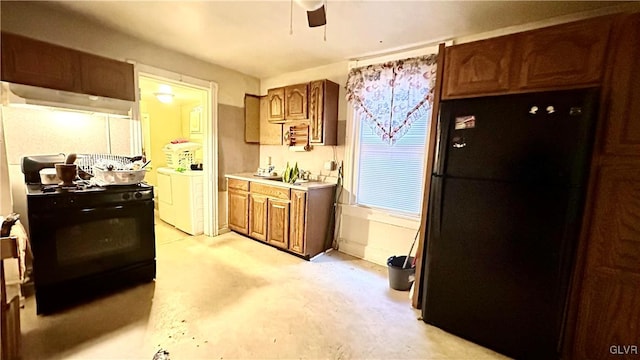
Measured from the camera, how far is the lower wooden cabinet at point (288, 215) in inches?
121

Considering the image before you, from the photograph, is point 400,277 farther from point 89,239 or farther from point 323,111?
point 89,239

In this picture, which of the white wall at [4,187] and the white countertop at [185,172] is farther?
the white countertop at [185,172]

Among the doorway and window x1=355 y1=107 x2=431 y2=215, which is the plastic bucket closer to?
window x1=355 y1=107 x2=431 y2=215

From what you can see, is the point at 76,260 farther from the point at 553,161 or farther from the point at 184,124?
the point at 184,124

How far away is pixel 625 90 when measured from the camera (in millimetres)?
1421

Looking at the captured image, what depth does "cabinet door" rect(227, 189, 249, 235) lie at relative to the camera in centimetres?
366

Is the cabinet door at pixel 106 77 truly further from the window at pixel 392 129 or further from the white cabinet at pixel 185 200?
the window at pixel 392 129

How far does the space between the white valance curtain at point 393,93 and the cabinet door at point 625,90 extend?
1239 millimetres

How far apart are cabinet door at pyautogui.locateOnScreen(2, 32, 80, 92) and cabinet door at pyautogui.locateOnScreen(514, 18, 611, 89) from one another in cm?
328

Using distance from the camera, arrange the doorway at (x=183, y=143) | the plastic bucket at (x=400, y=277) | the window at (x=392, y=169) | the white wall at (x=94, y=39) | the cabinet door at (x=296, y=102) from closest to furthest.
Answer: the white wall at (x=94, y=39), the plastic bucket at (x=400, y=277), the window at (x=392, y=169), the cabinet door at (x=296, y=102), the doorway at (x=183, y=143)

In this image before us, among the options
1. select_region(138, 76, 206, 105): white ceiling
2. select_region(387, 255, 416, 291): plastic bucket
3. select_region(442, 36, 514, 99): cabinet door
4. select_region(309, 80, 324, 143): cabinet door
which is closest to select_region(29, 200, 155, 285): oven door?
select_region(309, 80, 324, 143): cabinet door

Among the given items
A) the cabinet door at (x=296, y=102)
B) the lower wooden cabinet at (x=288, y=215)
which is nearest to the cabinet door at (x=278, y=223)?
the lower wooden cabinet at (x=288, y=215)

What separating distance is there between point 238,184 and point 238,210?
374 mm

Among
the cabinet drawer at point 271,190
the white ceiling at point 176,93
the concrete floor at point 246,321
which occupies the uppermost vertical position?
the white ceiling at point 176,93
